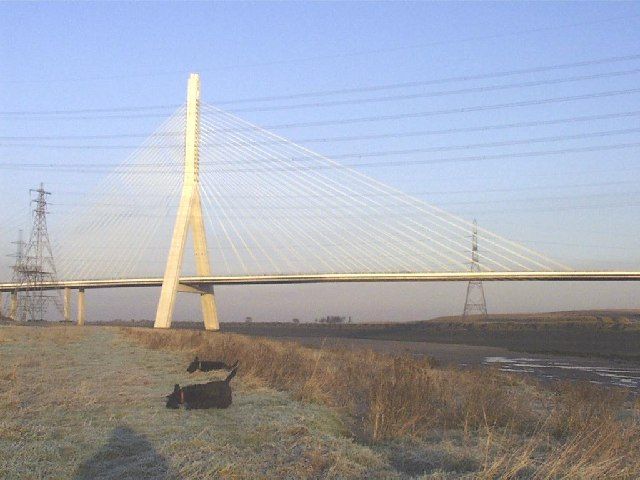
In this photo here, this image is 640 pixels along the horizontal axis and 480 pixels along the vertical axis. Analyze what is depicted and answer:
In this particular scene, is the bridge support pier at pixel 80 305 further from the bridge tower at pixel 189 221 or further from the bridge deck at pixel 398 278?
the bridge tower at pixel 189 221

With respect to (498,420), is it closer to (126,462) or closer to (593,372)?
(126,462)

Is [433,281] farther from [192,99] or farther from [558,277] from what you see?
[192,99]

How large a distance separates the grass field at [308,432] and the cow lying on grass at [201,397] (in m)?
0.23

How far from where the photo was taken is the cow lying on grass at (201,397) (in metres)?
8.09

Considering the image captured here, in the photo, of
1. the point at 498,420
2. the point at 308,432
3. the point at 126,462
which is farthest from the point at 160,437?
the point at 498,420

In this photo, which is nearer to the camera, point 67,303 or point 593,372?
point 593,372

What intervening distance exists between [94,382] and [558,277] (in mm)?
39107

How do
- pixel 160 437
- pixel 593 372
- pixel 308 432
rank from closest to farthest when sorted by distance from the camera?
pixel 160 437 < pixel 308 432 < pixel 593 372

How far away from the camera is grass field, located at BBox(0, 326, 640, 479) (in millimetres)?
5137

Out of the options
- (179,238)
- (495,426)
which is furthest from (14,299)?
(495,426)

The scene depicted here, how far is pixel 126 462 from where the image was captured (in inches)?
212

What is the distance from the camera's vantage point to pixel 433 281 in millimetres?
47875

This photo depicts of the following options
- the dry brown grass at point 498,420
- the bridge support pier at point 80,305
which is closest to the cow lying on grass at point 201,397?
the dry brown grass at point 498,420

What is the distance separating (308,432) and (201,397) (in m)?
2.28
